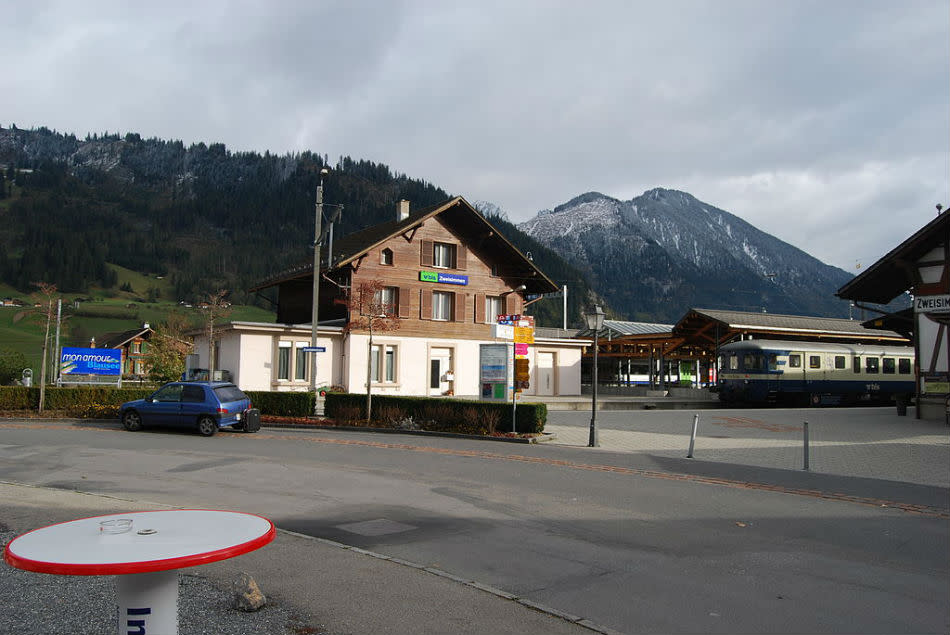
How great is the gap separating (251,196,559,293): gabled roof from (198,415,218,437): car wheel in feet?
54.1

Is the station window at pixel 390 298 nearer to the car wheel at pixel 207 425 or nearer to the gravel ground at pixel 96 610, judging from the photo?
the car wheel at pixel 207 425

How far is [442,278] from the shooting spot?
129 feet

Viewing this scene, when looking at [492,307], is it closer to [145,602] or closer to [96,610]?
[96,610]

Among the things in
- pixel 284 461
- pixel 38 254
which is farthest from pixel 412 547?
pixel 38 254

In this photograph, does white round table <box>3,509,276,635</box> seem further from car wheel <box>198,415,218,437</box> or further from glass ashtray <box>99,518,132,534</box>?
car wheel <box>198,415,218,437</box>

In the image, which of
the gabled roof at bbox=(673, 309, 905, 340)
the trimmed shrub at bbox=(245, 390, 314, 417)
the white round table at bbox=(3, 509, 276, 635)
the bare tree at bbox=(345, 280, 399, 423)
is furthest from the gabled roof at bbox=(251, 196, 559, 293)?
the white round table at bbox=(3, 509, 276, 635)

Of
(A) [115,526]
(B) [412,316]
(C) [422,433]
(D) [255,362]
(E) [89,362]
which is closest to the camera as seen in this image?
(A) [115,526]

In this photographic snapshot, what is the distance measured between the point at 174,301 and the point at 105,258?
29795mm

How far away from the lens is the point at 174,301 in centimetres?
13388

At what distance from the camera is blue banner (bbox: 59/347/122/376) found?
2975 cm

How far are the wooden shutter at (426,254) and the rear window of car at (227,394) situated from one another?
18.2m

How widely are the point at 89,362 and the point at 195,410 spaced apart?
12.2 m

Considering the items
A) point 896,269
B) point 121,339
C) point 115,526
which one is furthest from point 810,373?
point 121,339

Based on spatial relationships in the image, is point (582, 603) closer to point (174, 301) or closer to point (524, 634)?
point (524, 634)
